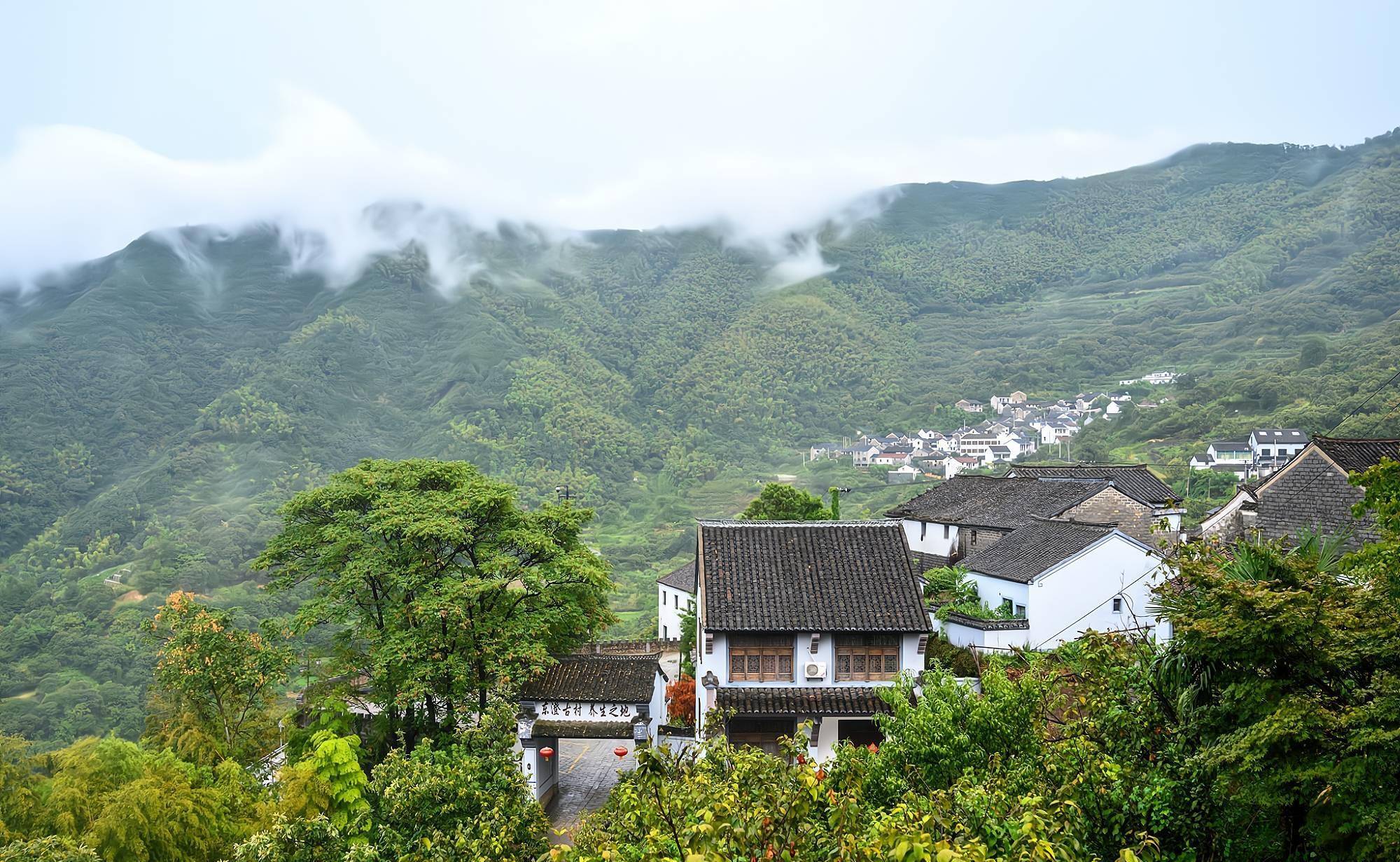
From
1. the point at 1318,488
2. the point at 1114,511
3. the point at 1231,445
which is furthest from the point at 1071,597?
the point at 1231,445

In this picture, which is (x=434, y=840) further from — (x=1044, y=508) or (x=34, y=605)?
(x=34, y=605)

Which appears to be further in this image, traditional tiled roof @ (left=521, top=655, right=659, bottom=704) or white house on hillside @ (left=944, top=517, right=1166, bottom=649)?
white house on hillside @ (left=944, top=517, right=1166, bottom=649)

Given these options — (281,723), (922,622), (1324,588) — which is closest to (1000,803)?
(1324,588)

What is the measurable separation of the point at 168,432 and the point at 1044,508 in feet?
351

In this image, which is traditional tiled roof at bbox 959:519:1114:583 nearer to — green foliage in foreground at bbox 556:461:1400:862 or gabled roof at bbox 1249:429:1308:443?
green foliage in foreground at bbox 556:461:1400:862

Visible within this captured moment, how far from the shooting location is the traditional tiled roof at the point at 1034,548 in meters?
24.6

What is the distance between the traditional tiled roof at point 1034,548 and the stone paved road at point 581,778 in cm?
1197

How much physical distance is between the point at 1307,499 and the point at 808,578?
1207 centimetres

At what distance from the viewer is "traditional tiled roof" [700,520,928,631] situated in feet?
63.5

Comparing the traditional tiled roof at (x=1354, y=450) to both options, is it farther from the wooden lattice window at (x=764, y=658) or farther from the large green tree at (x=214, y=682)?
the large green tree at (x=214, y=682)

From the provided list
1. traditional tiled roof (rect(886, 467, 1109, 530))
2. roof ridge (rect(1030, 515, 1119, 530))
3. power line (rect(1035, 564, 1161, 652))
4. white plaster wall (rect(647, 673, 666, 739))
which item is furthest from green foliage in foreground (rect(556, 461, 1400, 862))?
traditional tiled roof (rect(886, 467, 1109, 530))

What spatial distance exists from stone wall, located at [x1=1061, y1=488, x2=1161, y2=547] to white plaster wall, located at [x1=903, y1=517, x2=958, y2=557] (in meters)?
5.26

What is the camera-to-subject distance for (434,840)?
10.2 meters

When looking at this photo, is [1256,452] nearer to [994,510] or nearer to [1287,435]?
[1287,435]
